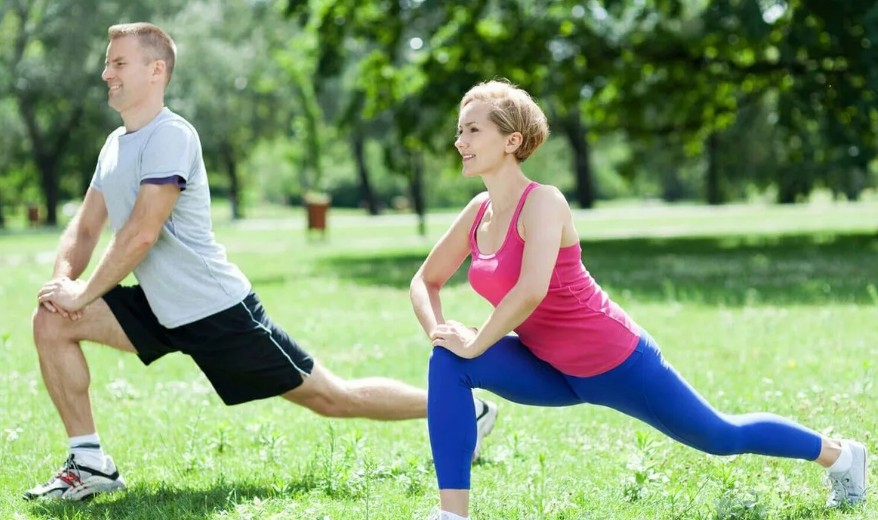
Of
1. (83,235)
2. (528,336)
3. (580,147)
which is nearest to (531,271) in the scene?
(528,336)

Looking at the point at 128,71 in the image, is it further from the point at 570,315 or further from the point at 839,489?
the point at 839,489

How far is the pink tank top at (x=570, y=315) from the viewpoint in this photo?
4.15 m

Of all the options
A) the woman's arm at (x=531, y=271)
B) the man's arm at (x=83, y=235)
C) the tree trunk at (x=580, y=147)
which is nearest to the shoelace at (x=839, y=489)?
the woman's arm at (x=531, y=271)

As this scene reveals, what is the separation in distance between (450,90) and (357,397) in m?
17.7

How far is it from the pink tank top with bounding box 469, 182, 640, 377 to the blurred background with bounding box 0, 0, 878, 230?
44.0ft

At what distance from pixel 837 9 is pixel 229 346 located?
16.3 m

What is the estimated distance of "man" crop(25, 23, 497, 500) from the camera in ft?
15.8

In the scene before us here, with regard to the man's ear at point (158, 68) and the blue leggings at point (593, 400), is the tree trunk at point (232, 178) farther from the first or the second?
the blue leggings at point (593, 400)

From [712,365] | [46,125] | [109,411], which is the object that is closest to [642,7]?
[712,365]

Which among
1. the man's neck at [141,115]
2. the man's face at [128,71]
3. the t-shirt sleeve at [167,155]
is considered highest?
the man's face at [128,71]

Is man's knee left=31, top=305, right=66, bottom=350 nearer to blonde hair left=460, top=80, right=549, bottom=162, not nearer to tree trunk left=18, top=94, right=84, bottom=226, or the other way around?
blonde hair left=460, top=80, right=549, bottom=162

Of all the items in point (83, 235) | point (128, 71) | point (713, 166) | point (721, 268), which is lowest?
point (713, 166)

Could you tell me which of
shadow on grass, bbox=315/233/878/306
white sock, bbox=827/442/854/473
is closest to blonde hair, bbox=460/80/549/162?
white sock, bbox=827/442/854/473

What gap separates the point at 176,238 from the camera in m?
4.90
